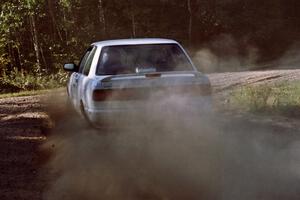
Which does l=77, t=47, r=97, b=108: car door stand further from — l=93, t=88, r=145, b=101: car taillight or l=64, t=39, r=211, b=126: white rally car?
l=93, t=88, r=145, b=101: car taillight

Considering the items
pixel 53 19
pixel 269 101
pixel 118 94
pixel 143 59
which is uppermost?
pixel 143 59

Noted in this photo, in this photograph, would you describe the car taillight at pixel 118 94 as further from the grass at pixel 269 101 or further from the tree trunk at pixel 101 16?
the tree trunk at pixel 101 16

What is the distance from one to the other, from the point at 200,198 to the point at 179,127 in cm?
258

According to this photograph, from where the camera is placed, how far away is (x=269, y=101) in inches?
447

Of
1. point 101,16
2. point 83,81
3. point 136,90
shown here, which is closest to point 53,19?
point 101,16

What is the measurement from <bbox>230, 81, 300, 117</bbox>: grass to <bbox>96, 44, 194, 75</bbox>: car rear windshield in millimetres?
2895

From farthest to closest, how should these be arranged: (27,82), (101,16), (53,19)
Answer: (53,19) → (101,16) → (27,82)

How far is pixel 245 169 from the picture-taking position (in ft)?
20.6

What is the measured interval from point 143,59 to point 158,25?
74.7 ft

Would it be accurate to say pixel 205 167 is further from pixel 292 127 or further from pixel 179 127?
pixel 292 127

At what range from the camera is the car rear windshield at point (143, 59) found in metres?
8.22

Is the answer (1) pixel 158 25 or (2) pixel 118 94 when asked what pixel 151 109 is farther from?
(1) pixel 158 25

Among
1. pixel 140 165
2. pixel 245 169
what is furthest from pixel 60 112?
pixel 245 169

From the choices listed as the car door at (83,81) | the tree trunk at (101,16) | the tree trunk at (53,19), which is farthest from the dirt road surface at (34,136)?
the tree trunk at (53,19)
